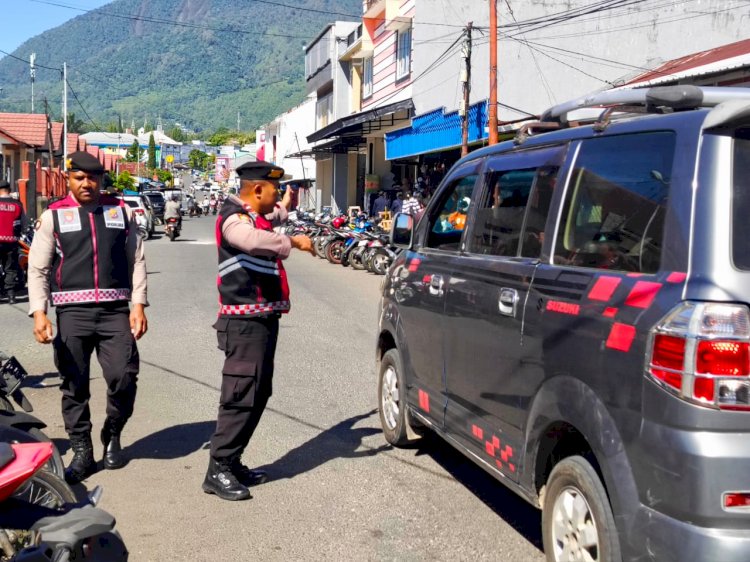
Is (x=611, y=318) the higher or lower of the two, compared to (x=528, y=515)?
higher

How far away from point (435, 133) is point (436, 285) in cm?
1971

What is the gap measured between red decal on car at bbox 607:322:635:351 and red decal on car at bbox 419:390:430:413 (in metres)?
2.32

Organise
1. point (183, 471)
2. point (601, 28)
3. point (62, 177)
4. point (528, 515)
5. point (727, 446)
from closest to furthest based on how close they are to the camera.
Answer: point (727, 446), point (528, 515), point (183, 471), point (601, 28), point (62, 177)

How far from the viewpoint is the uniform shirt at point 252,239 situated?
5293 mm

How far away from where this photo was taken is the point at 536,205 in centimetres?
439

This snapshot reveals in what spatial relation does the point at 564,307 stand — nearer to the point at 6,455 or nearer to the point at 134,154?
the point at 6,455

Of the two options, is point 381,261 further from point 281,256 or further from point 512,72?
point 281,256

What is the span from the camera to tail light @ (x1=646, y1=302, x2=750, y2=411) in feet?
9.88

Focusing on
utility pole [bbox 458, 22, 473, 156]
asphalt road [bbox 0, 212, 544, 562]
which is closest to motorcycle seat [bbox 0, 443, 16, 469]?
asphalt road [bbox 0, 212, 544, 562]

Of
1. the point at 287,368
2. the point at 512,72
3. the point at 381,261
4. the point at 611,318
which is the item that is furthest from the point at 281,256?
the point at 512,72

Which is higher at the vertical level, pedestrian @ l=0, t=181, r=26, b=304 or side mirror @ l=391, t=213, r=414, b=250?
side mirror @ l=391, t=213, r=414, b=250

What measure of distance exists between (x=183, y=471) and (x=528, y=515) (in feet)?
7.43

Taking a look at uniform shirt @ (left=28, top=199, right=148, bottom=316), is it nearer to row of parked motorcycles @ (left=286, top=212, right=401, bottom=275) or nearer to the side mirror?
the side mirror

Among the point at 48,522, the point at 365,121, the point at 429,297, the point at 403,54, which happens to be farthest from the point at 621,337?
the point at 403,54
